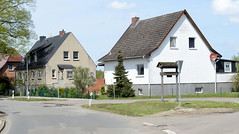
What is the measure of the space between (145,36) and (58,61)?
60.2 feet

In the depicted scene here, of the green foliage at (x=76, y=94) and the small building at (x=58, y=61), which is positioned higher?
the small building at (x=58, y=61)

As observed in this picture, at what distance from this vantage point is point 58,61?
181ft

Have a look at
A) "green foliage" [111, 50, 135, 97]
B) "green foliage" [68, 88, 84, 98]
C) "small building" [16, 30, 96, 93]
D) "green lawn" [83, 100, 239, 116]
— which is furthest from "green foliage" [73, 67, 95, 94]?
"green lawn" [83, 100, 239, 116]

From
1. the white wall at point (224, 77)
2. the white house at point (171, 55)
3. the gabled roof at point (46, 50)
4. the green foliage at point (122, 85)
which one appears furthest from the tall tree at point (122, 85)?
the gabled roof at point (46, 50)

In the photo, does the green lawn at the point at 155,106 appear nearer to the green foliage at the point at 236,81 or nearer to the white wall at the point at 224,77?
the white wall at the point at 224,77

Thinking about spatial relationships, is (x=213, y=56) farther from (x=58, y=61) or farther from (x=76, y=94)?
(x=58, y=61)

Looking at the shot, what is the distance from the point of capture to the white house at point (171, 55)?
127 ft

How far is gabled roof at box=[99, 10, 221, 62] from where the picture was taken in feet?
128

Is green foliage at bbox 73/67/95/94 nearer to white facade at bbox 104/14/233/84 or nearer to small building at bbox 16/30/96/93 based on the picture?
white facade at bbox 104/14/233/84

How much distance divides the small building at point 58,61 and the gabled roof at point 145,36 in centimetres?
1067

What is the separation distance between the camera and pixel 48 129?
1479 centimetres

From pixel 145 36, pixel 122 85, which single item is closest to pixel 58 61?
pixel 145 36

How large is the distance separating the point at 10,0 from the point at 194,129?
37134 mm

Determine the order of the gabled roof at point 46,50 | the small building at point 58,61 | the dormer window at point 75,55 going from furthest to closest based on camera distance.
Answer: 1. the dormer window at point 75,55
2. the gabled roof at point 46,50
3. the small building at point 58,61
